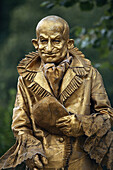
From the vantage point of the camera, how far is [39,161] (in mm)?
5789

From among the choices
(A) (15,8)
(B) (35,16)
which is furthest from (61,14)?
(A) (15,8)

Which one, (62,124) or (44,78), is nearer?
(62,124)

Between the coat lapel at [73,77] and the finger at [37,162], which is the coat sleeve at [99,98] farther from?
the finger at [37,162]

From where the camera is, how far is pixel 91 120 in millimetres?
5973

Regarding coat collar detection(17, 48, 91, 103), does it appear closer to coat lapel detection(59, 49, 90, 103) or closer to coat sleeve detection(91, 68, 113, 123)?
coat lapel detection(59, 49, 90, 103)

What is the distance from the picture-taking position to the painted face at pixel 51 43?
6.05 meters

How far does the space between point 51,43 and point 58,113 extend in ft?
2.20

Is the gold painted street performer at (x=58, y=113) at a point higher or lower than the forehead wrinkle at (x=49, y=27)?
lower

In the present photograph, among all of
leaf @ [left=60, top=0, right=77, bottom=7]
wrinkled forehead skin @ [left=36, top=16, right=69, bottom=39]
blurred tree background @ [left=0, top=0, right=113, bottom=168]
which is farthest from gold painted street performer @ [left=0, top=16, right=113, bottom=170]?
blurred tree background @ [left=0, top=0, right=113, bottom=168]

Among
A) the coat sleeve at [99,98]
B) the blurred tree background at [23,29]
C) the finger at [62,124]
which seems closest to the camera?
the finger at [62,124]

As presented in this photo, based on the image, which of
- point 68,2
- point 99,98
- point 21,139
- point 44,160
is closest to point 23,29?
point 68,2

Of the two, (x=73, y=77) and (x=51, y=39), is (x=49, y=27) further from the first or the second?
(x=73, y=77)

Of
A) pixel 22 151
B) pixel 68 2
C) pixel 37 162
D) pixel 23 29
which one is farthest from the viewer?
pixel 23 29

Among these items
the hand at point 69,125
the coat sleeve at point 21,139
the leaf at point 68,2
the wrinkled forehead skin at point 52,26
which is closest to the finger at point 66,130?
the hand at point 69,125
